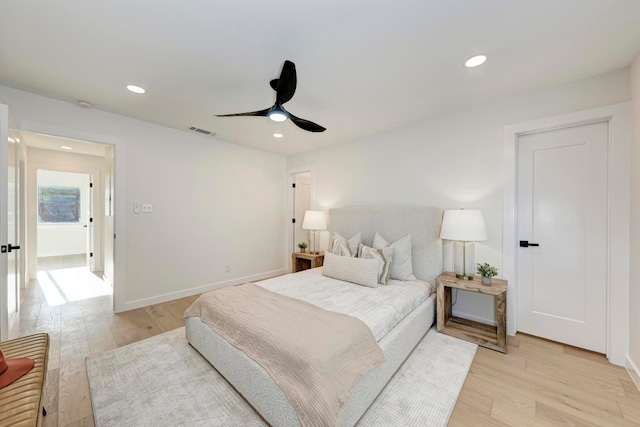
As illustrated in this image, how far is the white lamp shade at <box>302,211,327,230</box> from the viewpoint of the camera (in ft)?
13.5

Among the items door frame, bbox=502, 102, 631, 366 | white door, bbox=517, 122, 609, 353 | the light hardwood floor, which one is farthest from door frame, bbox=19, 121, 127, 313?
door frame, bbox=502, 102, 631, 366

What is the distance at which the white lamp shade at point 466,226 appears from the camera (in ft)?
8.06

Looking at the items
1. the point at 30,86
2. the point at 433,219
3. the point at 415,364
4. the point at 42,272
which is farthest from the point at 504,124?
the point at 42,272

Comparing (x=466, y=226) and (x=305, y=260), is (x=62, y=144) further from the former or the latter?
(x=466, y=226)

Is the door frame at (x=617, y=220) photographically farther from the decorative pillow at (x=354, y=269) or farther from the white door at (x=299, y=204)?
the white door at (x=299, y=204)

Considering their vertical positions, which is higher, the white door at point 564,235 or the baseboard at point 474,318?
the white door at point 564,235

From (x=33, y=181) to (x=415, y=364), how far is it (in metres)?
6.88

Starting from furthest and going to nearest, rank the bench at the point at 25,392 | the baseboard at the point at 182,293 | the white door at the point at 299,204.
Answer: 1. the white door at the point at 299,204
2. the baseboard at the point at 182,293
3. the bench at the point at 25,392

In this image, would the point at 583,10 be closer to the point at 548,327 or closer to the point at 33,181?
the point at 548,327

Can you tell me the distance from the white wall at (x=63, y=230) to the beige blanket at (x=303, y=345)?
775 centimetres

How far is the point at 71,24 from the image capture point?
164 centimetres

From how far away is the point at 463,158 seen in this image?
2.93 meters

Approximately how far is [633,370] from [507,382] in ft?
3.20

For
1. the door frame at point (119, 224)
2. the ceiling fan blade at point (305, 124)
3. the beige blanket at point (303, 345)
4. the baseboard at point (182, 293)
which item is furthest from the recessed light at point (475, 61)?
the baseboard at point (182, 293)
